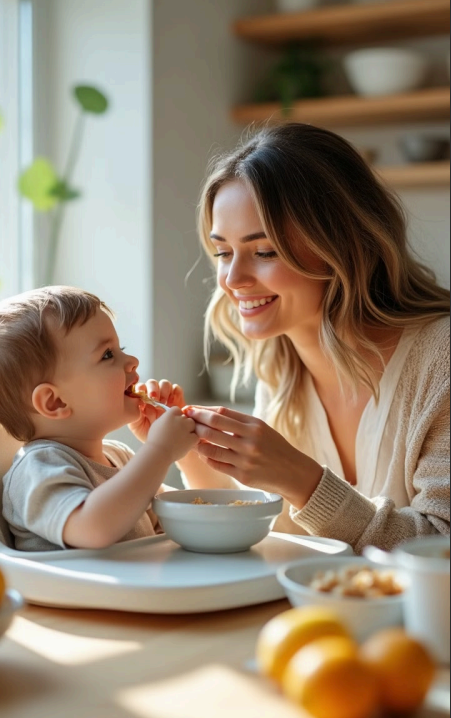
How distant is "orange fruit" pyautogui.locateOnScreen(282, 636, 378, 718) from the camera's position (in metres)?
0.71

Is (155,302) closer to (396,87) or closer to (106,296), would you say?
(106,296)

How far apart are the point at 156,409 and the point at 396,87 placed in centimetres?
208

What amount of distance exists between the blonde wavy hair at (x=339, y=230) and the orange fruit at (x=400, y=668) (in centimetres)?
102

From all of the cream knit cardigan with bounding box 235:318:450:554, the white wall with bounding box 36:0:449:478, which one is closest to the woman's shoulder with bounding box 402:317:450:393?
the cream knit cardigan with bounding box 235:318:450:554

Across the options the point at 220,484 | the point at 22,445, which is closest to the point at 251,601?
the point at 22,445

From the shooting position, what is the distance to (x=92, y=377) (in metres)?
1.40

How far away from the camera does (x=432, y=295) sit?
1.88m

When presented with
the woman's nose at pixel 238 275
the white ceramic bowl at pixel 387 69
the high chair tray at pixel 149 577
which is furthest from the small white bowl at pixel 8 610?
the white ceramic bowl at pixel 387 69

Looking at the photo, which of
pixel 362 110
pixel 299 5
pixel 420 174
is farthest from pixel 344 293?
pixel 299 5

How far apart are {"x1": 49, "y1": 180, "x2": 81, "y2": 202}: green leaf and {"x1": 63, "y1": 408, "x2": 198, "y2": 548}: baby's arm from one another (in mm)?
2168

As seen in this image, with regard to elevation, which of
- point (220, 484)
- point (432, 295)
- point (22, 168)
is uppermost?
point (22, 168)

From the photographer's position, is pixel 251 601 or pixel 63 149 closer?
pixel 251 601

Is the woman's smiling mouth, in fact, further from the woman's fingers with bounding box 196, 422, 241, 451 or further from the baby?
the woman's fingers with bounding box 196, 422, 241, 451

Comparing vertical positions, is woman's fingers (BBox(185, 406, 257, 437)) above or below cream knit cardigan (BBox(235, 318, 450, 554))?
above
